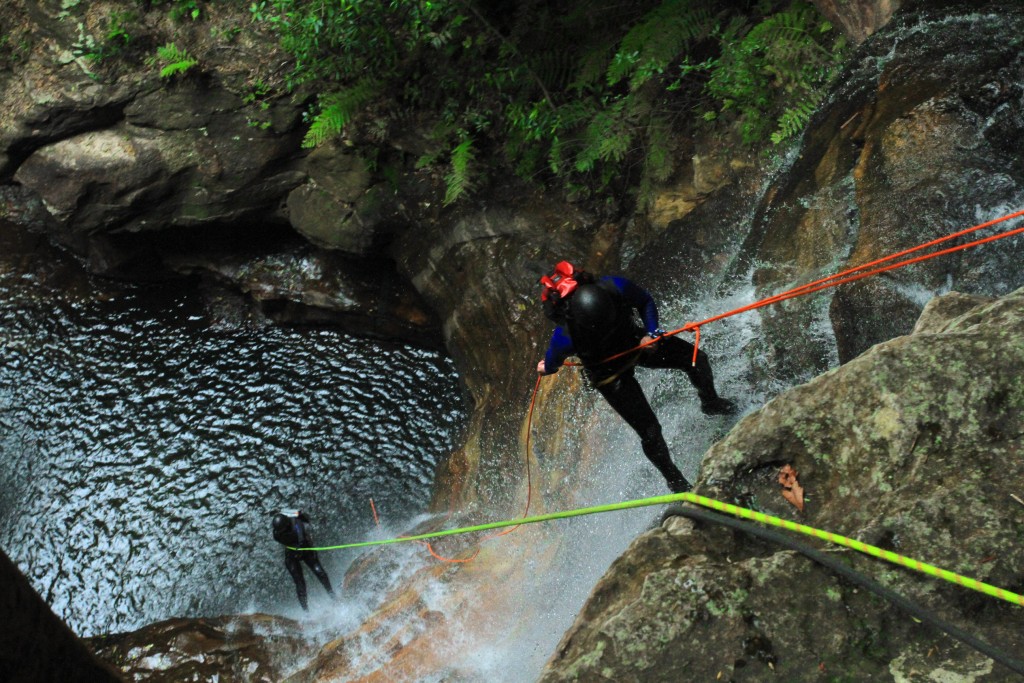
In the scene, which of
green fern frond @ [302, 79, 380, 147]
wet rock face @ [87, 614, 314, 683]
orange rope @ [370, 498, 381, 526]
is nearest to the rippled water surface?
orange rope @ [370, 498, 381, 526]

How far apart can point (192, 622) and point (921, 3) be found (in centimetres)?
885

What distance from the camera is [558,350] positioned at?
197 inches

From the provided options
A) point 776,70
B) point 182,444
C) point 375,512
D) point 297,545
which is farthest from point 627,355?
point 182,444

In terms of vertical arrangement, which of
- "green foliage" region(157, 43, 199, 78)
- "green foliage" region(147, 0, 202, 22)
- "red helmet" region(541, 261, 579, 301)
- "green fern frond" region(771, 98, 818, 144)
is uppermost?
"green foliage" region(147, 0, 202, 22)

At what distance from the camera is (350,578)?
29.5ft

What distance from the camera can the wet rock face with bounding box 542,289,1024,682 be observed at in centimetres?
260

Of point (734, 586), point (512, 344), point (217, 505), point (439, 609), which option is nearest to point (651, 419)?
point (734, 586)

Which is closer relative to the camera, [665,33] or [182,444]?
[665,33]

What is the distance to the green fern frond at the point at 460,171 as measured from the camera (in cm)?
878

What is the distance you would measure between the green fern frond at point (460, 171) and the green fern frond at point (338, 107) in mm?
1301

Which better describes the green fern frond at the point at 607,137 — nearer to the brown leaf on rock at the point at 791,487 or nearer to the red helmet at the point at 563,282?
the red helmet at the point at 563,282

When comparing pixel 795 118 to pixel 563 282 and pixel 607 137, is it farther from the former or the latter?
pixel 563 282

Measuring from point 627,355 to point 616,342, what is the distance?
0.13m

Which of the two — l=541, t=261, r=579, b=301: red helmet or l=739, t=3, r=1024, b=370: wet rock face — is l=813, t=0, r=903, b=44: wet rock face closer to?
l=739, t=3, r=1024, b=370: wet rock face
